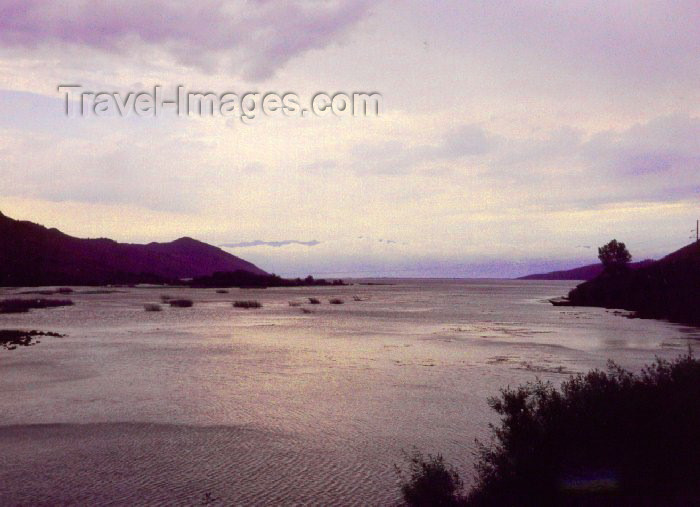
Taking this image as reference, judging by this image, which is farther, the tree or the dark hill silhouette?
the tree

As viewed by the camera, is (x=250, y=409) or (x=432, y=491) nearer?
(x=432, y=491)

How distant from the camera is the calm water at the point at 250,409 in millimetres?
10328

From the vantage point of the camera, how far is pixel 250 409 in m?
16.1

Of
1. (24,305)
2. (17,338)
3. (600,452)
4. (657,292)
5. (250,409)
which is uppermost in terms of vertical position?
(657,292)

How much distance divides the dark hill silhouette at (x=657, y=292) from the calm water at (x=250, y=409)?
64.3ft

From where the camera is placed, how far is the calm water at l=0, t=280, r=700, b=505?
1033 cm

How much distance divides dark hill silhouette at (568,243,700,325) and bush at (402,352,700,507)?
44709 millimetres

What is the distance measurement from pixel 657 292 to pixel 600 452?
59.2m

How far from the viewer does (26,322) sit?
44344 mm

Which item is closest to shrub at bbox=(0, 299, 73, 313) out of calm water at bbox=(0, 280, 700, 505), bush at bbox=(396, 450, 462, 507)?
calm water at bbox=(0, 280, 700, 505)

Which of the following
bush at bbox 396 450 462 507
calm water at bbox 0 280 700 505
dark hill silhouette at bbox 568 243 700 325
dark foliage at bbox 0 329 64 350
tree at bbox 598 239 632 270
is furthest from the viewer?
tree at bbox 598 239 632 270

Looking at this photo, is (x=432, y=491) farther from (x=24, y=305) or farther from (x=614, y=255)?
(x=614, y=255)

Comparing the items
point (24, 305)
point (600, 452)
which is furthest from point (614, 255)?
point (600, 452)

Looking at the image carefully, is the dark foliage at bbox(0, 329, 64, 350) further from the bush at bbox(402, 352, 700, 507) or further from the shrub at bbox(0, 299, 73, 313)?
the bush at bbox(402, 352, 700, 507)
